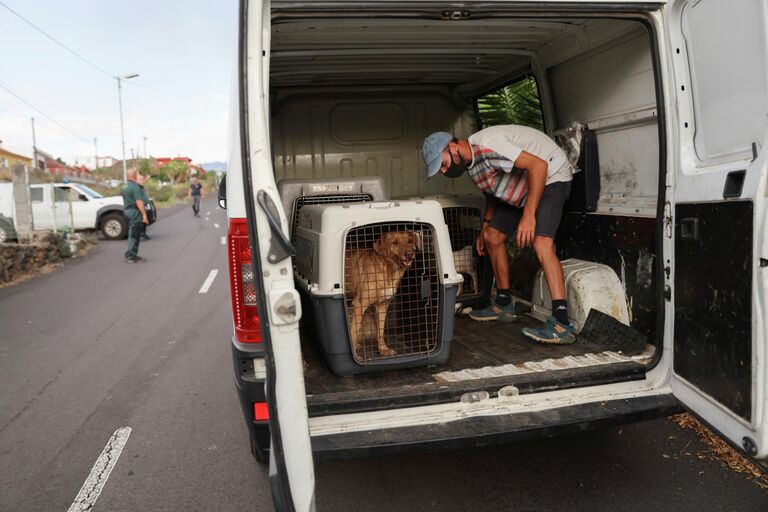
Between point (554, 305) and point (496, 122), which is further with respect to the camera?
point (496, 122)

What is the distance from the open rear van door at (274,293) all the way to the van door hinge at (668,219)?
1.85m

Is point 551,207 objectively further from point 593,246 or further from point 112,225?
point 112,225

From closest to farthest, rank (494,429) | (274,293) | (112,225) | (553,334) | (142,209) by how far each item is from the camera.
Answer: (274,293) < (494,429) < (553,334) < (142,209) < (112,225)

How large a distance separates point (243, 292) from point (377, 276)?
1.05 metres

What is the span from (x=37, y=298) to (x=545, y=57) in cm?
858

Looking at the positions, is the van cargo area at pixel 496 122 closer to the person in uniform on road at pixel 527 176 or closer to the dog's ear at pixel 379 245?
the person in uniform on road at pixel 527 176

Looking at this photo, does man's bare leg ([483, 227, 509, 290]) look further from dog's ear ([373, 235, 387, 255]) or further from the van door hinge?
the van door hinge

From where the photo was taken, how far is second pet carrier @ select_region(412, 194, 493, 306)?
492 centimetres

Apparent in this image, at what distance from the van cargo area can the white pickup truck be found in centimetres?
1017

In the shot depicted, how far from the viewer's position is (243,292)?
2719 mm

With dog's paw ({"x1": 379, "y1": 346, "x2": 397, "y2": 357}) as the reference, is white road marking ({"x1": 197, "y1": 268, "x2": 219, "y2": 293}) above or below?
below

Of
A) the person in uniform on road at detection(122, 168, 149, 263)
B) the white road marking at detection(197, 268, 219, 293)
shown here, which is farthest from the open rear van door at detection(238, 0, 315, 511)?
the person in uniform on road at detection(122, 168, 149, 263)

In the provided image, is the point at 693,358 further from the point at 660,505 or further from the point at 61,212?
the point at 61,212

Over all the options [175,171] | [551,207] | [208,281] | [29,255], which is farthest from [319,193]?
[175,171]
